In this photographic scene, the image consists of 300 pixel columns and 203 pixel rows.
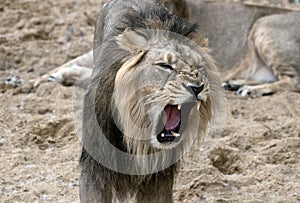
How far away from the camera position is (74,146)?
15.4ft

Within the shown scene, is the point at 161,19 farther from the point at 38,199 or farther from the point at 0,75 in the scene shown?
the point at 0,75

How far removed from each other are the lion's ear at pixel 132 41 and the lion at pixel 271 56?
133 inches

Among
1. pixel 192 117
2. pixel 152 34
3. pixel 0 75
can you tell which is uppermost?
pixel 152 34

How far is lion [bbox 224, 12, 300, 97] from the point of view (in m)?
6.62

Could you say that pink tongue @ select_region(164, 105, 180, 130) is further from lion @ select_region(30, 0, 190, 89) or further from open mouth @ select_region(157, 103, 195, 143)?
lion @ select_region(30, 0, 190, 89)

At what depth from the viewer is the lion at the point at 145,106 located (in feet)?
9.73

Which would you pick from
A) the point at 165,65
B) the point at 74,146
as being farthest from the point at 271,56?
the point at 165,65

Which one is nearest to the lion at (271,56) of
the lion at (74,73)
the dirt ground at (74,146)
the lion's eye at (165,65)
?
the dirt ground at (74,146)

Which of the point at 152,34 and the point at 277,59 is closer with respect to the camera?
the point at 152,34

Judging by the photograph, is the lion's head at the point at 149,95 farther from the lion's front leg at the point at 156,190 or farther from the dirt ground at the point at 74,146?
the dirt ground at the point at 74,146

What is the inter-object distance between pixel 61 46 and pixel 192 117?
3.96m

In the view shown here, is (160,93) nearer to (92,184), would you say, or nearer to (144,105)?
(144,105)

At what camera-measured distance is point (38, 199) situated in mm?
3963

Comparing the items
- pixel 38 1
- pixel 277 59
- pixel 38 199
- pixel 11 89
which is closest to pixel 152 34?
pixel 38 199
